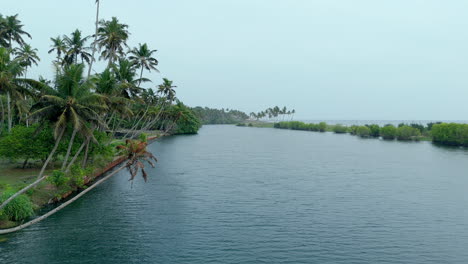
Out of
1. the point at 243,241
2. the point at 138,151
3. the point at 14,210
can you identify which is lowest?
the point at 243,241

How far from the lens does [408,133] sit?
145 m

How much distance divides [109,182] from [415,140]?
138476 millimetres

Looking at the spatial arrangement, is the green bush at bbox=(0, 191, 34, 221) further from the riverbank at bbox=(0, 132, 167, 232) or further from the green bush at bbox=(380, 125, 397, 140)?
the green bush at bbox=(380, 125, 397, 140)

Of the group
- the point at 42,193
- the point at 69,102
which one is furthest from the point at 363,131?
the point at 42,193

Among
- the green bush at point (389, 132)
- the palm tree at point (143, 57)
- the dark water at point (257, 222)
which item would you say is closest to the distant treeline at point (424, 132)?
the green bush at point (389, 132)

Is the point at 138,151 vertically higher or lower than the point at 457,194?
higher

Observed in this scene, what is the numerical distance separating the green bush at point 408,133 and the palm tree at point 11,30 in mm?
144073

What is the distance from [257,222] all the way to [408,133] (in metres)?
137

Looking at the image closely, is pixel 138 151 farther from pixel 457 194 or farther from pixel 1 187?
pixel 457 194

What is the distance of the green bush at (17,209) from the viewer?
26.2 meters

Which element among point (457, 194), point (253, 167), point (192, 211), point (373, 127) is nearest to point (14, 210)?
point (192, 211)

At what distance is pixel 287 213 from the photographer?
34.0 metres

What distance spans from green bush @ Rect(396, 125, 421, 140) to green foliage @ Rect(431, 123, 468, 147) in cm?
1311

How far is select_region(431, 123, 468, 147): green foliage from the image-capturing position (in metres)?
115
